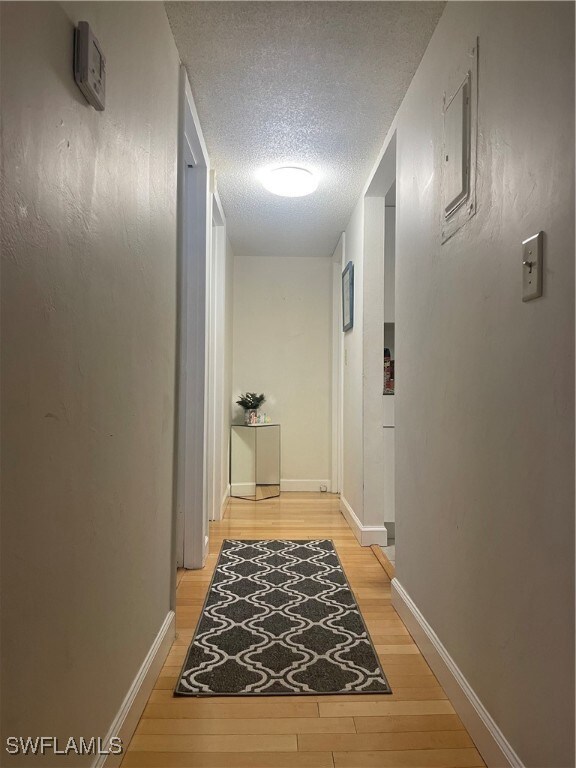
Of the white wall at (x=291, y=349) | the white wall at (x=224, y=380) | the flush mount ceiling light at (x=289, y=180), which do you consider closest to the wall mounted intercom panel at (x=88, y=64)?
the flush mount ceiling light at (x=289, y=180)

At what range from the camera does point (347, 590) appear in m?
2.62

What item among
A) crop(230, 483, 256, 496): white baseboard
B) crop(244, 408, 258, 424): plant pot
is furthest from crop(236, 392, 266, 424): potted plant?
crop(230, 483, 256, 496): white baseboard

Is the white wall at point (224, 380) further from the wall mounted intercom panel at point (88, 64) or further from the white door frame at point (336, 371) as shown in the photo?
the wall mounted intercom panel at point (88, 64)

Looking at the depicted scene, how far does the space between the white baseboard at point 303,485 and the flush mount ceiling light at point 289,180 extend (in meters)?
2.91

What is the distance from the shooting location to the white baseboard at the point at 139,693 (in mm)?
1299

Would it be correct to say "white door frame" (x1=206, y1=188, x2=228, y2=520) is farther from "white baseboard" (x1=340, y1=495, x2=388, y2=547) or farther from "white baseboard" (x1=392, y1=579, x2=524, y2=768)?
"white baseboard" (x1=392, y1=579, x2=524, y2=768)

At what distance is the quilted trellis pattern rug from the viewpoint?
177 cm

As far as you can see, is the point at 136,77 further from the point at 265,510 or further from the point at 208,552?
the point at 265,510

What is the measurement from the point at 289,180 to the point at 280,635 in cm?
243

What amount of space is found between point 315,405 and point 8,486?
4.60m

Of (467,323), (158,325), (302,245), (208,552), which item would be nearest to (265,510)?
(208,552)

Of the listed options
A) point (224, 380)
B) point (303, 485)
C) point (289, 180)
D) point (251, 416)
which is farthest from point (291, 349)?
point (289, 180)

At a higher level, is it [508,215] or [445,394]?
[508,215]

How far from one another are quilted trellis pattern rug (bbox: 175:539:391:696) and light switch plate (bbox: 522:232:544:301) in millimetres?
1321
